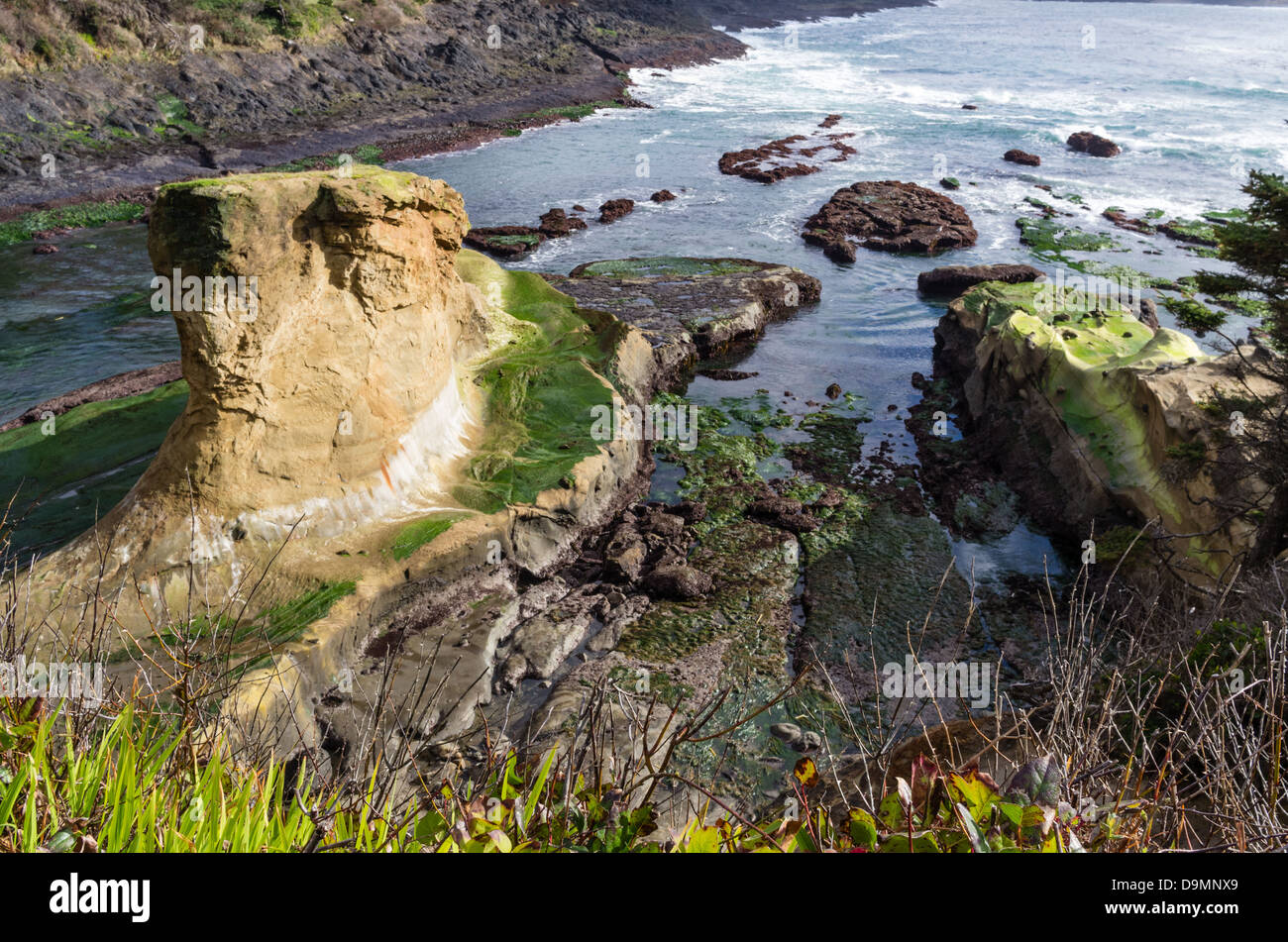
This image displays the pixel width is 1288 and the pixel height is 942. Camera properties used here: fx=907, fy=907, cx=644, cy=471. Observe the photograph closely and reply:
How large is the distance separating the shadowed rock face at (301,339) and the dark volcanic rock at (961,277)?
19.5m

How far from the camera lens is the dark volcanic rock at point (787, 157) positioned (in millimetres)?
42125

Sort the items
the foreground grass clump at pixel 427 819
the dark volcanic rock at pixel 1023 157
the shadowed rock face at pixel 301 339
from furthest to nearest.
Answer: the dark volcanic rock at pixel 1023 157
the shadowed rock face at pixel 301 339
the foreground grass clump at pixel 427 819

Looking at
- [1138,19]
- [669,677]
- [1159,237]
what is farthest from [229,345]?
[1138,19]

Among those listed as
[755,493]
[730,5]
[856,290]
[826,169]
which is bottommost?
[755,493]

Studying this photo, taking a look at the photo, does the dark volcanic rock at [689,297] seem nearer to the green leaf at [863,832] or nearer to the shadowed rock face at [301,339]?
the shadowed rock face at [301,339]

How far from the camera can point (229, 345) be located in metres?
11.3

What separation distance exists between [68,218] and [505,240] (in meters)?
14.5

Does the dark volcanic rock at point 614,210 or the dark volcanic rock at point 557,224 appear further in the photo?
the dark volcanic rock at point 614,210

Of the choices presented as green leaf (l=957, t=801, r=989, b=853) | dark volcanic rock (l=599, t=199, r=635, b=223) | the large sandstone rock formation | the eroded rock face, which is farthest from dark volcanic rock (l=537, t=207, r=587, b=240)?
green leaf (l=957, t=801, r=989, b=853)

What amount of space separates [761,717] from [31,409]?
48.8ft

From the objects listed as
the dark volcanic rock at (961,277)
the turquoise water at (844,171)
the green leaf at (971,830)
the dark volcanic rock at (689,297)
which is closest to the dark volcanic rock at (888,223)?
the turquoise water at (844,171)

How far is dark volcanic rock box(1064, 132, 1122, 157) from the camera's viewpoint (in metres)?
47.9

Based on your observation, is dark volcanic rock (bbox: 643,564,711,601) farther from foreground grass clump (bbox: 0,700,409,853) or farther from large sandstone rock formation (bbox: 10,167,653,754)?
foreground grass clump (bbox: 0,700,409,853)

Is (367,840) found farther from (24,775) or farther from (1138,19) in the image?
(1138,19)
